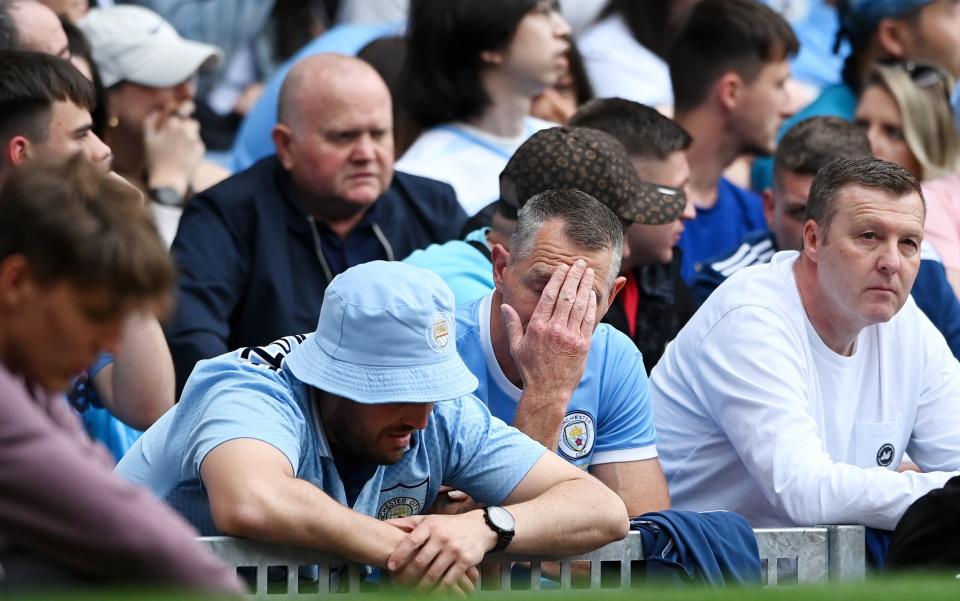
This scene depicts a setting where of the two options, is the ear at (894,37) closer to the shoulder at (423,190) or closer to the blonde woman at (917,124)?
the blonde woman at (917,124)

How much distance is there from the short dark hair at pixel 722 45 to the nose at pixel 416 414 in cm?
393

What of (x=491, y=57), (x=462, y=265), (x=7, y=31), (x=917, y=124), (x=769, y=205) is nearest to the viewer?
(x=462, y=265)

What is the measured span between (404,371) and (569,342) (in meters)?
0.79

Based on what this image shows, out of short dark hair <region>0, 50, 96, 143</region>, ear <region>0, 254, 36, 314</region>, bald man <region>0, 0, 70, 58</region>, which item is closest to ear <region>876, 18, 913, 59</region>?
bald man <region>0, 0, 70, 58</region>

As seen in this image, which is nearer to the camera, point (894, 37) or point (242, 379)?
point (242, 379)

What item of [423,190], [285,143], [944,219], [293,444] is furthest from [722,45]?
[293,444]

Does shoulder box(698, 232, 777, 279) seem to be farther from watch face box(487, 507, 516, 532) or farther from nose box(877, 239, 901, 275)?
watch face box(487, 507, 516, 532)

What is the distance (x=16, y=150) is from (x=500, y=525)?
5.84ft

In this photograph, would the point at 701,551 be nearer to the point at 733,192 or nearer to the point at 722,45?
the point at 733,192

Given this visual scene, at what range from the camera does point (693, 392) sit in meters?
4.66

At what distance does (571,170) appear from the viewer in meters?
4.76

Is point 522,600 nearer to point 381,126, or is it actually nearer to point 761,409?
point 761,409

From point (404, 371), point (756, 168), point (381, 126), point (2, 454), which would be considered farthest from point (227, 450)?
point (756, 168)

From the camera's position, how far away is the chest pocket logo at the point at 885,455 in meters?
4.58
